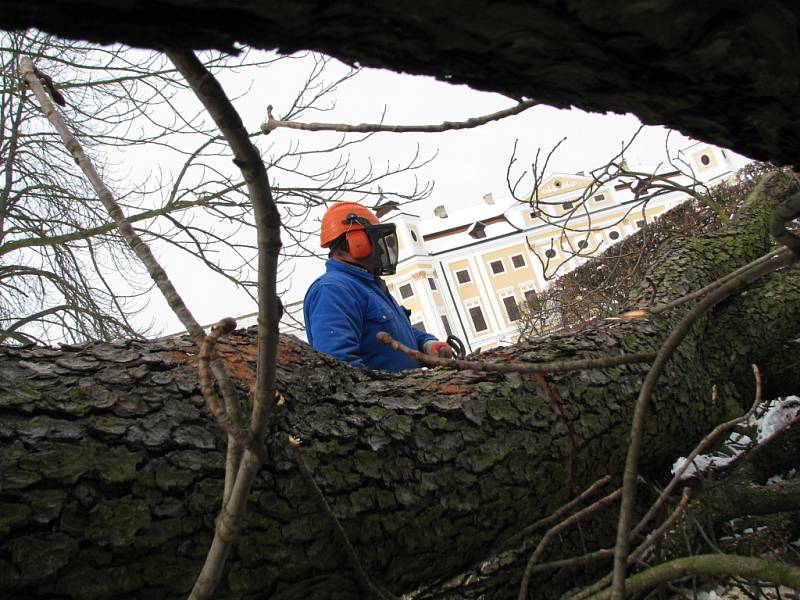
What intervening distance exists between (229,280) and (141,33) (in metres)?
7.88

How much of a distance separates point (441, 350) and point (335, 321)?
22.1 inches

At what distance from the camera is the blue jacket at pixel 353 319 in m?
3.17

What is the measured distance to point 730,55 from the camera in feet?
2.65

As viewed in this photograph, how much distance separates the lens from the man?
3215 mm

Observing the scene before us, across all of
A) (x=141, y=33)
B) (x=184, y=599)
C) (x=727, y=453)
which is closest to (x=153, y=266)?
(x=141, y=33)

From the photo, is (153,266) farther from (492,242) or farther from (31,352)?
(492,242)

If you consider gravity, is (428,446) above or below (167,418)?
below

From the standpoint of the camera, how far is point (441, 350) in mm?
3336

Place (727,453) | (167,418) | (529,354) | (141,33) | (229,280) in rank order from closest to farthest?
(141,33)
(167,418)
(529,354)
(727,453)
(229,280)

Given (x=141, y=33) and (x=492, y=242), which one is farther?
(x=492, y=242)

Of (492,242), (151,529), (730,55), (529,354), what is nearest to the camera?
(730,55)

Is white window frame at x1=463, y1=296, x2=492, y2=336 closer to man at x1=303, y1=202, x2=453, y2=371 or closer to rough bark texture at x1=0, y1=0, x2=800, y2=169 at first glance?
man at x1=303, y1=202, x2=453, y2=371

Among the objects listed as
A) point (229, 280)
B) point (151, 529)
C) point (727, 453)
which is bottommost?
point (727, 453)

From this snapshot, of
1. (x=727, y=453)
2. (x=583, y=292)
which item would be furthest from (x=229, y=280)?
(x=727, y=453)
